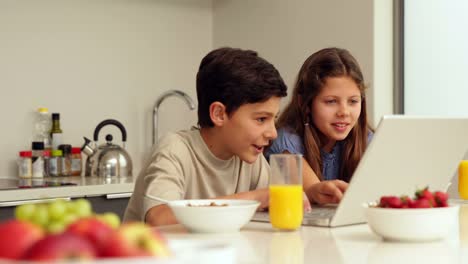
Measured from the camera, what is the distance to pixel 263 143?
6.64 ft

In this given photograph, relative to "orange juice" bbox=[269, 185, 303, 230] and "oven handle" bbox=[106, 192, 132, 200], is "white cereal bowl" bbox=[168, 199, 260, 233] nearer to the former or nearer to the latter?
"orange juice" bbox=[269, 185, 303, 230]

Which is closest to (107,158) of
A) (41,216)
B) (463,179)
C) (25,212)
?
(463,179)

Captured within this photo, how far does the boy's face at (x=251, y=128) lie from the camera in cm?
201

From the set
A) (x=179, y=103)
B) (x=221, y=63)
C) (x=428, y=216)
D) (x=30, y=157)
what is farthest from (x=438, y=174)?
(x=179, y=103)

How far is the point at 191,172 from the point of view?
207 centimetres

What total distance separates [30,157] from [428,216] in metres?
2.48

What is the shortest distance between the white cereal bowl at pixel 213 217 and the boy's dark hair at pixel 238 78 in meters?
0.52

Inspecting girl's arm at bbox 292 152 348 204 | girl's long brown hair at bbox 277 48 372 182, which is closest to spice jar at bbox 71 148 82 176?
girl's long brown hair at bbox 277 48 372 182

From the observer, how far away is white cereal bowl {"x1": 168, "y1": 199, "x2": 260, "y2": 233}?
1480 mm

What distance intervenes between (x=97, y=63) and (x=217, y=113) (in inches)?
78.4

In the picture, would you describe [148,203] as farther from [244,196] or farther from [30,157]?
[30,157]

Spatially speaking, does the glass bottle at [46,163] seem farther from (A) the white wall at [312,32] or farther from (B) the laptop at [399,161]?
(B) the laptop at [399,161]

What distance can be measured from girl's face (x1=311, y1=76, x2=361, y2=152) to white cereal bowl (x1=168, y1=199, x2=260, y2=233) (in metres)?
0.88

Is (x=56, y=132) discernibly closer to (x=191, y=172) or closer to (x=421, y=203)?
(x=191, y=172)
